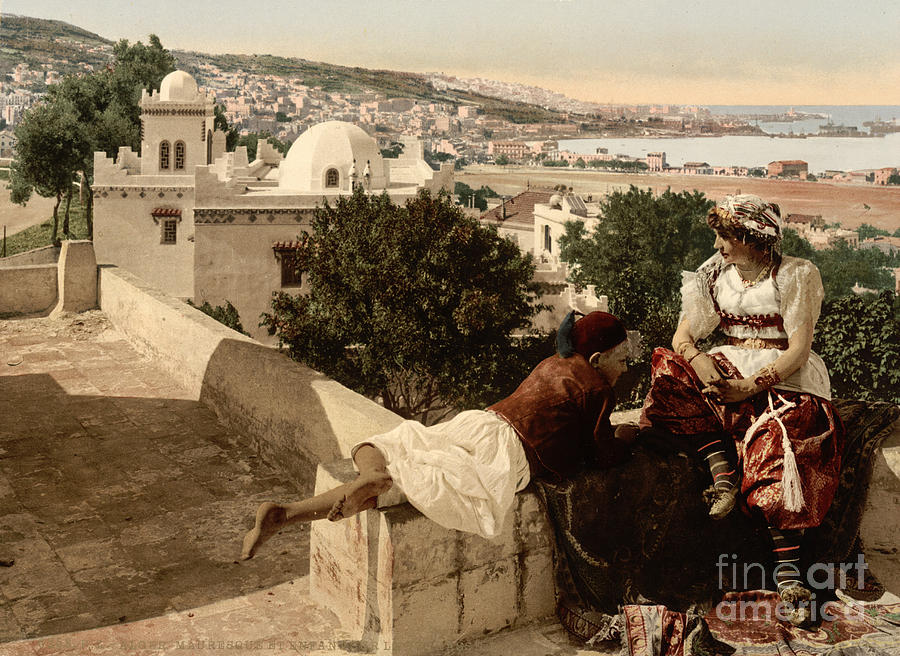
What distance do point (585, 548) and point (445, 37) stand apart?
99313 mm

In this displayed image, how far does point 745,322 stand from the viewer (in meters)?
4.16

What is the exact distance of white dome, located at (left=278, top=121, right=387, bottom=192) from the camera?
38875mm

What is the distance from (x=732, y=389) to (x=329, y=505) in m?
1.66

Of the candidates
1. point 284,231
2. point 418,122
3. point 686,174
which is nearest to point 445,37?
point 418,122

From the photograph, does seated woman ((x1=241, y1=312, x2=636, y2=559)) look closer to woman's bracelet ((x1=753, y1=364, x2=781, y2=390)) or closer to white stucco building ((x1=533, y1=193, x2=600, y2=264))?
woman's bracelet ((x1=753, y1=364, x2=781, y2=390))

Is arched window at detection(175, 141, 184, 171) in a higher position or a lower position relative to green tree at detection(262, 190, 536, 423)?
higher

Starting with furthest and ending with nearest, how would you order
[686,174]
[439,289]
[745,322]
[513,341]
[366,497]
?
[686,174] → [513,341] → [439,289] → [745,322] → [366,497]

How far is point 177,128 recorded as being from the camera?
45500mm

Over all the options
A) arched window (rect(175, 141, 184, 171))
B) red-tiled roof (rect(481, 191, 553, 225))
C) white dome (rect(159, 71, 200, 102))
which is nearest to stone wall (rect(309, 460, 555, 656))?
arched window (rect(175, 141, 184, 171))

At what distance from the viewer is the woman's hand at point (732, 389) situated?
3980mm

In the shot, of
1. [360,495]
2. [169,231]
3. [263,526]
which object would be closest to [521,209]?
[169,231]

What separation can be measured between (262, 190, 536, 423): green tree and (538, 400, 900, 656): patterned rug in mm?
17203

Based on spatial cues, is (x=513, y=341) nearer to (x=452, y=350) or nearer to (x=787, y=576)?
(x=452, y=350)

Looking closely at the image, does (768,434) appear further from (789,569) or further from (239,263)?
(239,263)
